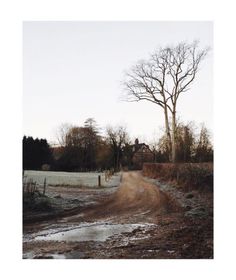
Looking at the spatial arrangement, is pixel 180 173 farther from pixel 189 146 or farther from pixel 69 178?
pixel 69 178

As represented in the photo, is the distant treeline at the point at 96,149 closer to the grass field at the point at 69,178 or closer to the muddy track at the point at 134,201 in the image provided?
the grass field at the point at 69,178

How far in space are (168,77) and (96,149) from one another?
0.96 m

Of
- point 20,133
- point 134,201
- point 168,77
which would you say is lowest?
point 134,201

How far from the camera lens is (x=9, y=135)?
3.80 m

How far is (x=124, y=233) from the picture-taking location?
3.80 metres

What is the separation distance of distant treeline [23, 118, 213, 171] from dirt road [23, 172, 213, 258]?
352 mm

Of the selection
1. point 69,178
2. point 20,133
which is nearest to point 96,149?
point 69,178

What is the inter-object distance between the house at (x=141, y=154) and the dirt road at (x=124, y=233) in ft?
1.21

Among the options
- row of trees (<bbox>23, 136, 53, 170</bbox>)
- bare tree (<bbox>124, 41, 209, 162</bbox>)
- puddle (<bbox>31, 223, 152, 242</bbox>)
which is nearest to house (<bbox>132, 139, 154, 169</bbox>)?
bare tree (<bbox>124, 41, 209, 162</bbox>)

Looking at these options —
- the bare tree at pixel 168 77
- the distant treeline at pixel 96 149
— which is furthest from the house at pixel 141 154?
the bare tree at pixel 168 77

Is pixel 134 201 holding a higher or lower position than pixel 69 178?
lower
